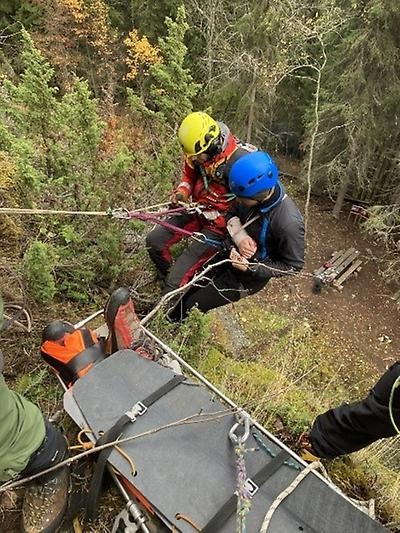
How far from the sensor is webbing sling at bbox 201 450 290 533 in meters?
2.26

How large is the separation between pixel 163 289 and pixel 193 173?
4.07ft

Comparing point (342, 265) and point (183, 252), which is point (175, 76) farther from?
point (342, 265)

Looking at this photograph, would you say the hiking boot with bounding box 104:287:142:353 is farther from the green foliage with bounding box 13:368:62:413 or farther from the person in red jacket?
the person in red jacket

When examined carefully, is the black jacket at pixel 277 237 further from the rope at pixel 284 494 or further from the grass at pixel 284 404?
the rope at pixel 284 494

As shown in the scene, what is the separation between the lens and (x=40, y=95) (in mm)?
4332

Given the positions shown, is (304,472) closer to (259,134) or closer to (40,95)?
(40,95)

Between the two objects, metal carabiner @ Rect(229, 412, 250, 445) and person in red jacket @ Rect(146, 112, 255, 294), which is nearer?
metal carabiner @ Rect(229, 412, 250, 445)

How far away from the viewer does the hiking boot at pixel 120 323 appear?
3221 millimetres

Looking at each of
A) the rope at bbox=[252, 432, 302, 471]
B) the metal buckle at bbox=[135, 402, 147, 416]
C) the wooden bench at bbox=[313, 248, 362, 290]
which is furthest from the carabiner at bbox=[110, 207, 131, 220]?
the wooden bench at bbox=[313, 248, 362, 290]

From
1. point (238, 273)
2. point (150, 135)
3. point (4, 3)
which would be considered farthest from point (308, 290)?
point (4, 3)

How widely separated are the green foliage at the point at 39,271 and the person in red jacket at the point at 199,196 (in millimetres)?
1248

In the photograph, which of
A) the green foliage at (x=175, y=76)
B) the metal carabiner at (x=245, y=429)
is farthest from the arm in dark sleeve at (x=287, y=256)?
the green foliage at (x=175, y=76)

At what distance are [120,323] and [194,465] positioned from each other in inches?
43.4

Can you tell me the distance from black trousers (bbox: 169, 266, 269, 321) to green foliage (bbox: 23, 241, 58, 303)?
139cm
